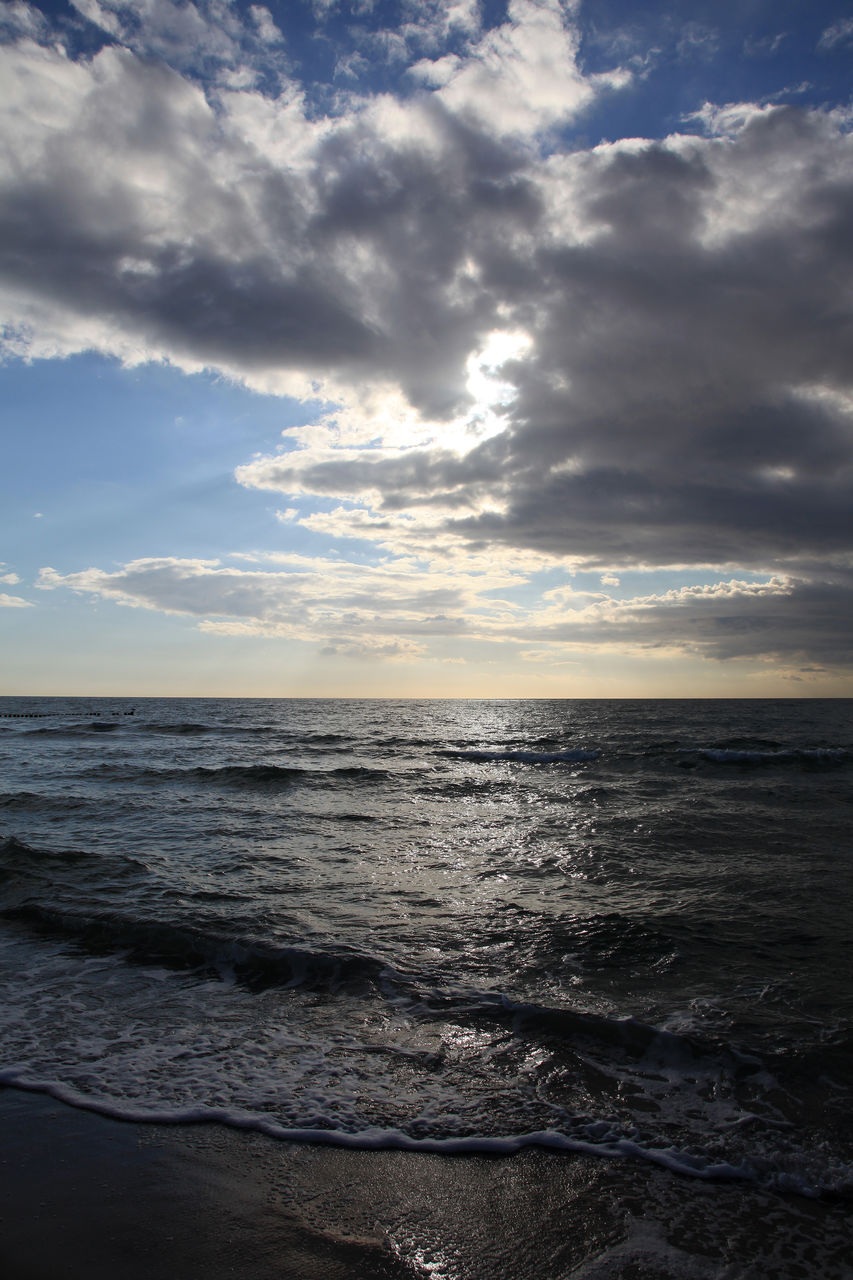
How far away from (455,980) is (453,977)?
0.07 metres

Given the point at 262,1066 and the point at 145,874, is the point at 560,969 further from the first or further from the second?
the point at 145,874

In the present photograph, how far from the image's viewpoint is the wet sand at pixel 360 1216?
3.38 meters

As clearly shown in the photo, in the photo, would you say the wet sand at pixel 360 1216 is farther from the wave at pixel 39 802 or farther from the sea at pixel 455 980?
the wave at pixel 39 802

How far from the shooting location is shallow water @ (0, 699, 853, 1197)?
4738mm

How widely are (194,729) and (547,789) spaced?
125ft

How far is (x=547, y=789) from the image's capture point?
2259 centimetres

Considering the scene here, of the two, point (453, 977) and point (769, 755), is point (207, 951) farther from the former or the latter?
point (769, 755)

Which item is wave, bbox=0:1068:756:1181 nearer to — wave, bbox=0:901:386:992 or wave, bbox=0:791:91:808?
wave, bbox=0:901:386:992

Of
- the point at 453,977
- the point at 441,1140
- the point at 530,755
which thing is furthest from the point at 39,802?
the point at 530,755

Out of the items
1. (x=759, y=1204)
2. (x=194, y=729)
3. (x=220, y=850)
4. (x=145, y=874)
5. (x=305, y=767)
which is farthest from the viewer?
(x=194, y=729)

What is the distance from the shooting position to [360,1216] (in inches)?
147

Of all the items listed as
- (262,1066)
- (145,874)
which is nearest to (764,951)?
(262,1066)

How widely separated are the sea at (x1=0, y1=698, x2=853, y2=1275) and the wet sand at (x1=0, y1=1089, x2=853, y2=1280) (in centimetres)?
18

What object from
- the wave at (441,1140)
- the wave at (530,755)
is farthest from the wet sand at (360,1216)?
the wave at (530,755)
